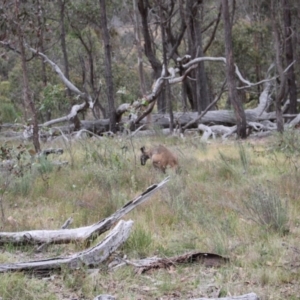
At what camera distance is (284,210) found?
523 centimetres

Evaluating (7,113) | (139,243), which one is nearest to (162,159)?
(139,243)

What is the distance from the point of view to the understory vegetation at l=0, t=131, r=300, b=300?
3.96 metres

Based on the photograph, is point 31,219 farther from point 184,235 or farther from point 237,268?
point 237,268

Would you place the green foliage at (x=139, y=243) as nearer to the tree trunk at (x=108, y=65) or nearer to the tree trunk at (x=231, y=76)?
the tree trunk at (x=231, y=76)

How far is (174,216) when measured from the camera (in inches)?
223

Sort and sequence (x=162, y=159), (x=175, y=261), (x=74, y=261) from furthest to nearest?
(x=162, y=159)
(x=175, y=261)
(x=74, y=261)

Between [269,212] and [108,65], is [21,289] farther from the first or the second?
[108,65]

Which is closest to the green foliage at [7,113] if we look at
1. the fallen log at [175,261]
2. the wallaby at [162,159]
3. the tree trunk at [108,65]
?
the tree trunk at [108,65]

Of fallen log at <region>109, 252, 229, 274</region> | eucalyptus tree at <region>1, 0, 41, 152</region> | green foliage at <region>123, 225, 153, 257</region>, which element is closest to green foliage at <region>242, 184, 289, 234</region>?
fallen log at <region>109, 252, 229, 274</region>

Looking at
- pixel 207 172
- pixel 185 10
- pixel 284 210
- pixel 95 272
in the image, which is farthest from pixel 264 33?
pixel 95 272

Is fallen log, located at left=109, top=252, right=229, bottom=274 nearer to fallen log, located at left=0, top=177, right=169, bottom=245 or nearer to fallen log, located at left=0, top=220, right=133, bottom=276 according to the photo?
fallen log, located at left=0, top=220, right=133, bottom=276

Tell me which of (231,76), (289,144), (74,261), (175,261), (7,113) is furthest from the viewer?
(7,113)

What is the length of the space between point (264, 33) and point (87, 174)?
57.3 ft

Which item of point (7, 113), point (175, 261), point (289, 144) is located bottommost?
point (175, 261)
